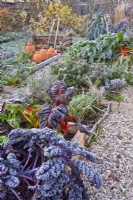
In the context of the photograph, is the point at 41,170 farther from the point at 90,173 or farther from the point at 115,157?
the point at 115,157

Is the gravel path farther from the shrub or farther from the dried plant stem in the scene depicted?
the shrub

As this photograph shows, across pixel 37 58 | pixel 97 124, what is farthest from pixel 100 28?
pixel 97 124

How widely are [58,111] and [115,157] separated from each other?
69 centimetres

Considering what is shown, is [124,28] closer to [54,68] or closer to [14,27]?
[54,68]

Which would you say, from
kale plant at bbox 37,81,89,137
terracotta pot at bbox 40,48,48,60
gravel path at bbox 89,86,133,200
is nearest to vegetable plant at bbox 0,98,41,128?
kale plant at bbox 37,81,89,137

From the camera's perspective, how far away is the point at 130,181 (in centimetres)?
208

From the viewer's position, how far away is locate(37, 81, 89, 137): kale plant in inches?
86.7

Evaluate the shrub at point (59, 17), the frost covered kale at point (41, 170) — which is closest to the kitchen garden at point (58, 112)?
the frost covered kale at point (41, 170)

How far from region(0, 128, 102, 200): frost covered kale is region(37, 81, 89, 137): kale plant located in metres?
0.39

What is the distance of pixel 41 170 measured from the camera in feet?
4.99

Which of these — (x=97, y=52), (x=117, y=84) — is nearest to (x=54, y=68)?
(x=97, y=52)

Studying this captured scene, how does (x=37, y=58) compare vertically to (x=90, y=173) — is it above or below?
below

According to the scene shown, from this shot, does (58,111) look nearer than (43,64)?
Yes

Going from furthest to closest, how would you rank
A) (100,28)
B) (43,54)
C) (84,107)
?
(100,28) → (43,54) → (84,107)
